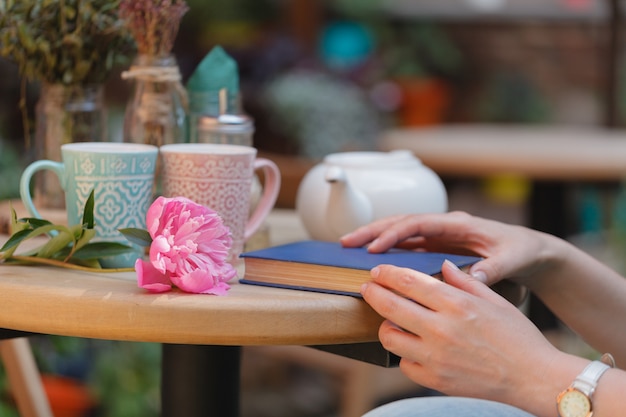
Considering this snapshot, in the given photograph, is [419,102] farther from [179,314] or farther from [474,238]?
[179,314]

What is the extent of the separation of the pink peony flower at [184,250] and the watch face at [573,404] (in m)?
0.35

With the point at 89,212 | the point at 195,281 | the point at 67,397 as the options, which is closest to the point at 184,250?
the point at 195,281

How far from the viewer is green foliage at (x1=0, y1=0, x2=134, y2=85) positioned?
1257 millimetres

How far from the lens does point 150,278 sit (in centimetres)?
98

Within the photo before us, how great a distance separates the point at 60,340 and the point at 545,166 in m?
1.49

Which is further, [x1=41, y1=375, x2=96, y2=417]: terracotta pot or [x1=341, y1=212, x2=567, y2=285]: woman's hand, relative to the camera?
[x1=41, y1=375, x2=96, y2=417]: terracotta pot

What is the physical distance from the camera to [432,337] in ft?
3.08

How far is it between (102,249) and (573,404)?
530 mm

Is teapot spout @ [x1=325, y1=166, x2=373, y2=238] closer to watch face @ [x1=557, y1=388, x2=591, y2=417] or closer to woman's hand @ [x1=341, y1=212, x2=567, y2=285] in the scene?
woman's hand @ [x1=341, y1=212, x2=567, y2=285]

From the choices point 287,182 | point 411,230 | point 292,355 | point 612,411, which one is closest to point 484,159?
point 287,182

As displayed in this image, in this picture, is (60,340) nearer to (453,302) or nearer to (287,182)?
(287,182)

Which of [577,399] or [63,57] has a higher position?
[63,57]

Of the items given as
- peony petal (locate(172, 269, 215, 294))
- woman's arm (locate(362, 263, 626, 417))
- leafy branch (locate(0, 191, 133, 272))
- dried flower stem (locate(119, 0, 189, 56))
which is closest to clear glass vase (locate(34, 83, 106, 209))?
dried flower stem (locate(119, 0, 189, 56))

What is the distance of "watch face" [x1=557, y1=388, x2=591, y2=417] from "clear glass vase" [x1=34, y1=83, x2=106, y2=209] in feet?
2.49
